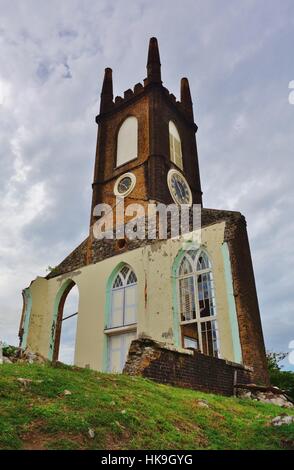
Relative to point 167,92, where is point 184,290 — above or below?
below

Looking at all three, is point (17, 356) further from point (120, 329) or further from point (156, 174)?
point (156, 174)

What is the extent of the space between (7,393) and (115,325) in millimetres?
10844

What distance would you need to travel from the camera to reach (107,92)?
25.9 metres

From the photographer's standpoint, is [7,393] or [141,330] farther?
[141,330]

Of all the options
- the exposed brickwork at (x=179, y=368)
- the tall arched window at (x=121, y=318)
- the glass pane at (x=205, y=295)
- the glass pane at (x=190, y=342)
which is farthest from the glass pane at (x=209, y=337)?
the tall arched window at (x=121, y=318)

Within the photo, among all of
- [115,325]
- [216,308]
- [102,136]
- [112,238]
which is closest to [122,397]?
[216,308]

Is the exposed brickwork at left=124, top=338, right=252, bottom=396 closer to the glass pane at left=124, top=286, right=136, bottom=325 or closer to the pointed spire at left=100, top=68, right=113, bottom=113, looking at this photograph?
the glass pane at left=124, top=286, right=136, bottom=325

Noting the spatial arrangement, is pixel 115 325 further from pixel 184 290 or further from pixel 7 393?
pixel 7 393

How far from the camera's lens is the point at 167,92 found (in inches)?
920

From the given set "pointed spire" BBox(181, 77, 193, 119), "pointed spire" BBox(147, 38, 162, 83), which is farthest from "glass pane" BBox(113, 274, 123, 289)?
"pointed spire" BBox(181, 77, 193, 119)

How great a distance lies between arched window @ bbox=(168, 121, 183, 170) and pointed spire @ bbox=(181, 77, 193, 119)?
3832 mm

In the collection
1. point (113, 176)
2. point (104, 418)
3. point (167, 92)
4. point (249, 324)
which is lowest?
point (104, 418)

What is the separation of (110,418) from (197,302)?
8.82m

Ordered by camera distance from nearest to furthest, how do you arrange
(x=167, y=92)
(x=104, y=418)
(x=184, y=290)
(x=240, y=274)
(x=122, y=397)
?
(x=104, y=418) → (x=122, y=397) → (x=240, y=274) → (x=184, y=290) → (x=167, y=92)
